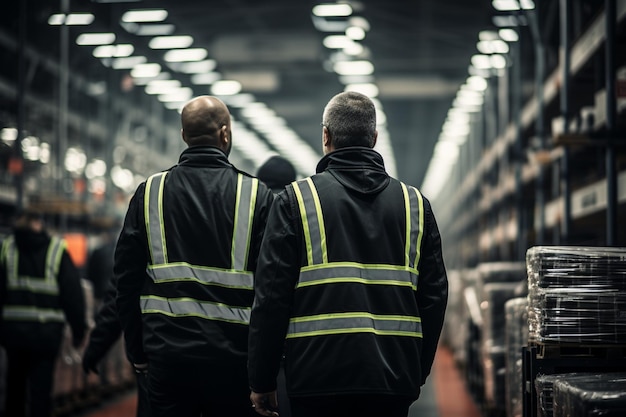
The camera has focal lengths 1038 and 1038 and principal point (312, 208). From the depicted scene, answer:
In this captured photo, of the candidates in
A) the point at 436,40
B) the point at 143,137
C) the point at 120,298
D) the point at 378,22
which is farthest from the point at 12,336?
the point at 143,137

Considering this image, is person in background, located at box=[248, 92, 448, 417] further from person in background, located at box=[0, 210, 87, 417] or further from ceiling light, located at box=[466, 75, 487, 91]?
ceiling light, located at box=[466, 75, 487, 91]

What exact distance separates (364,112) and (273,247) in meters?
0.66

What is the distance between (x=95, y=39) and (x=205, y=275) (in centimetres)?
1302

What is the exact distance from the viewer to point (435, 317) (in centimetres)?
397

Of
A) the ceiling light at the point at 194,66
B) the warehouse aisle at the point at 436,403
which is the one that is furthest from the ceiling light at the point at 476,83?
the warehouse aisle at the point at 436,403

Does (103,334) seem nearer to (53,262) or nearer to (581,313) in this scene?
(581,313)

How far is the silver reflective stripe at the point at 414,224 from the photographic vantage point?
3.97m

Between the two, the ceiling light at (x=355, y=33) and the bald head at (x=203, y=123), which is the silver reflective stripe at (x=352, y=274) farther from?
the ceiling light at (x=355, y=33)

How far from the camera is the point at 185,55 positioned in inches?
773

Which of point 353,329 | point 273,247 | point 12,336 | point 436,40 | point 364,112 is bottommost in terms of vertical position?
point 12,336

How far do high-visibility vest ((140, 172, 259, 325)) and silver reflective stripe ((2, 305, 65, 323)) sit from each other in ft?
13.3

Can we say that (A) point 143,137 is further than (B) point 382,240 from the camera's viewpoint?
Yes

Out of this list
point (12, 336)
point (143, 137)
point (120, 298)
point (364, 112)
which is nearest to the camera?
point (364, 112)

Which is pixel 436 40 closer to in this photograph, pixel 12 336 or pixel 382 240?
pixel 12 336
